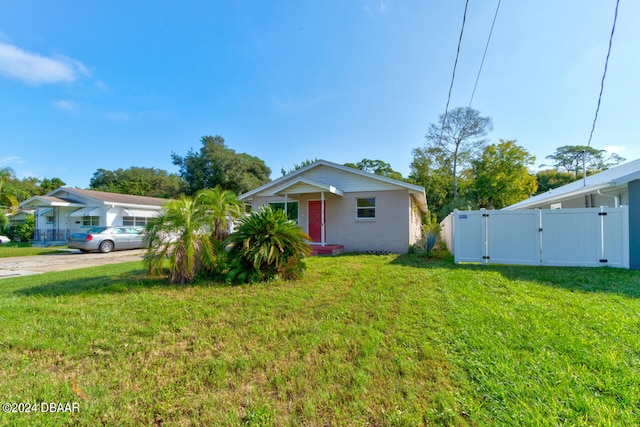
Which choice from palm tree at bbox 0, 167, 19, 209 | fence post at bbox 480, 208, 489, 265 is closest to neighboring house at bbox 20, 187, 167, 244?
palm tree at bbox 0, 167, 19, 209

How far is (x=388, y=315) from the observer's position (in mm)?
3787

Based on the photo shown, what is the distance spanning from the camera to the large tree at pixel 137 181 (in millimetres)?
40125

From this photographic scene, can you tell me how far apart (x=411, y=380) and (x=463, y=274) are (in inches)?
191

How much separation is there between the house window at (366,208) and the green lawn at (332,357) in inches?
281

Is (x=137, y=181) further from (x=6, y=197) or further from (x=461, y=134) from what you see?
(x=461, y=134)

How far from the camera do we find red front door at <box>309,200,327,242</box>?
12664 mm

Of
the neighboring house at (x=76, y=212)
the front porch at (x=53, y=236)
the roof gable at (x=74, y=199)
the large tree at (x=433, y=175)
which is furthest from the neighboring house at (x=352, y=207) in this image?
the large tree at (x=433, y=175)

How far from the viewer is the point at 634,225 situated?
22.0ft

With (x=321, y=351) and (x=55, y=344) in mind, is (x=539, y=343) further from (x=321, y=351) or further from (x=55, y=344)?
(x=55, y=344)

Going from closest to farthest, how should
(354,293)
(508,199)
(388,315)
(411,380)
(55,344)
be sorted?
1. (411,380)
2. (55,344)
3. (388,315)
4. (354,293)
5. (508,199)

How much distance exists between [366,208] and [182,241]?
8.29m

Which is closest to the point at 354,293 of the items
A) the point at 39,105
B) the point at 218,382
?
the point at 218,382

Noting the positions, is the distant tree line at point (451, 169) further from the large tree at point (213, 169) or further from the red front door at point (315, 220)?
the red front door at point (315, 220)

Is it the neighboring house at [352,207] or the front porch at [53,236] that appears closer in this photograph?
the neighboring house at [352,207]
